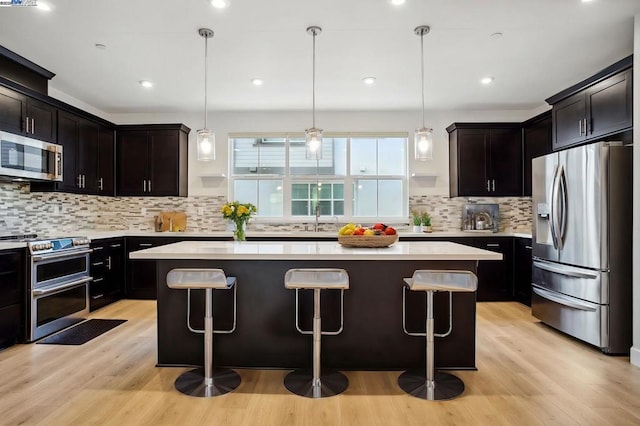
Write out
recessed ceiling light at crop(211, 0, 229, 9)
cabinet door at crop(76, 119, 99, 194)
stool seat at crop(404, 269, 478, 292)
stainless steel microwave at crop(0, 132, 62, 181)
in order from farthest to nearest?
1. cabinet door at crop(76, 119, 99, 194)
2. stainless steel microwave at crop(0, 132, 62, 181)
3. recessed ceiling light at crop(211, 0, 229, 9)
4. stool seat at crop(404, 269, 478, 292)

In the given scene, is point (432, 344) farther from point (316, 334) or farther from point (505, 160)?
point (505, 160)

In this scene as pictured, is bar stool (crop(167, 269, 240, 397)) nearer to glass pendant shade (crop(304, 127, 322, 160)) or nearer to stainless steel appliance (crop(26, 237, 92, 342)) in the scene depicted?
glass pendant shade (crop(304, 127, 322, 160))

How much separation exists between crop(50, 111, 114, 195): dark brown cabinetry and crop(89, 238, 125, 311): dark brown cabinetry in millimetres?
751

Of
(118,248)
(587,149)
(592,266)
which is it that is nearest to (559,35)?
(587,149)

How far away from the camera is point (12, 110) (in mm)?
3680

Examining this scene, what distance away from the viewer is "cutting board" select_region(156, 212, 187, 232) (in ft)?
18.5

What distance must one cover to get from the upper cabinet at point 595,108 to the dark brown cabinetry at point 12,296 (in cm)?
532

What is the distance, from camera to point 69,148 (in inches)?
180

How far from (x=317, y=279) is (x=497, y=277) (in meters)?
3.63

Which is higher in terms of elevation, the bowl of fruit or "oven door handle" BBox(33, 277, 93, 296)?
the bowl of fruit

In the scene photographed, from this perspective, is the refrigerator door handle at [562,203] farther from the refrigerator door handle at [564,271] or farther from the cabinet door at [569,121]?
the cabinet door at [569,121]

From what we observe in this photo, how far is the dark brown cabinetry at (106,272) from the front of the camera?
15.1 feet

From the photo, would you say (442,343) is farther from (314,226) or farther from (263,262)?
(314,226)

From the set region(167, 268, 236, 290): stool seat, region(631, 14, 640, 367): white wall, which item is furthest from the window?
region(167, 268, 236, 290): stool seat
